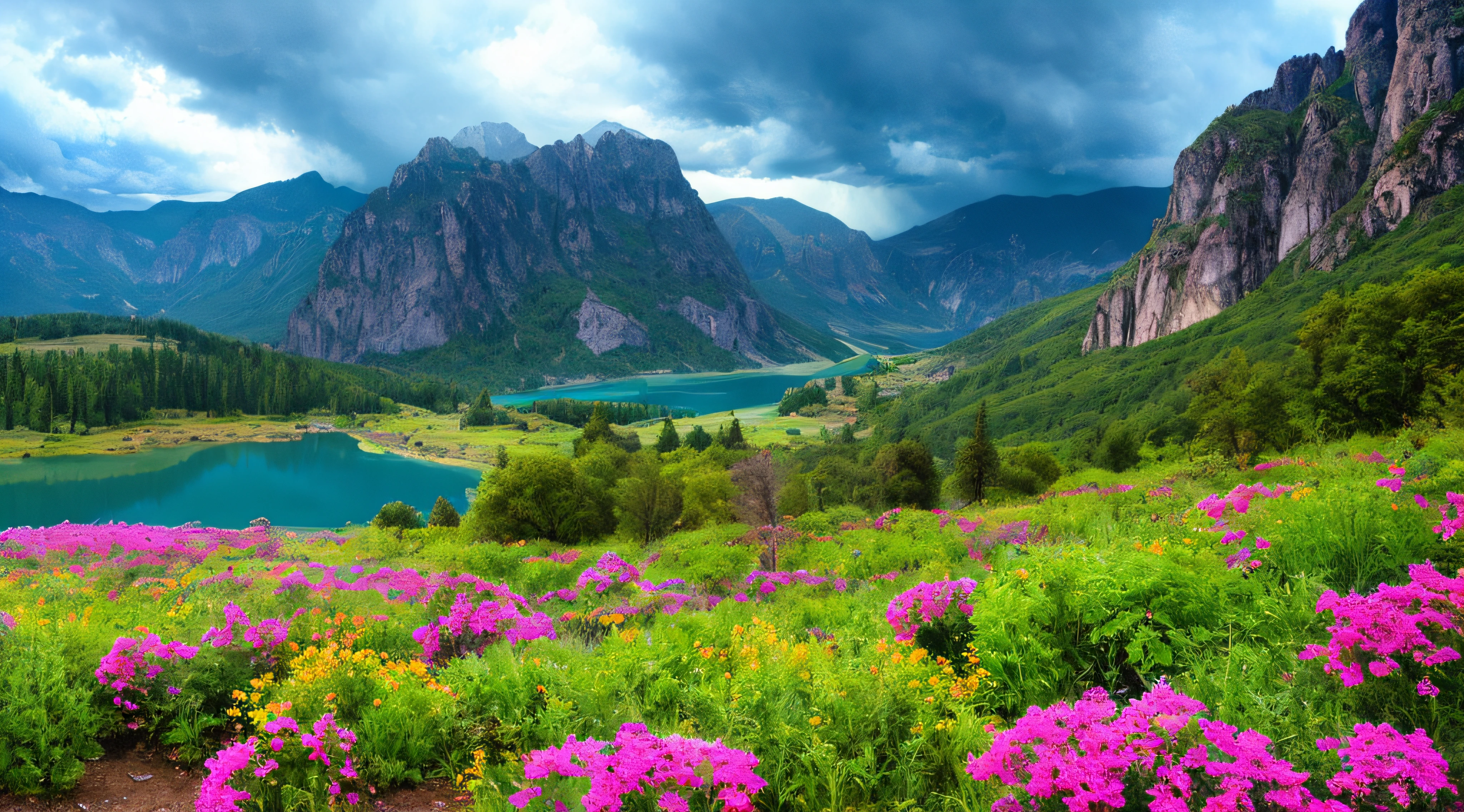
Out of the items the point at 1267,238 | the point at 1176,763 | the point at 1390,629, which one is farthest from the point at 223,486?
the point at 1267,238

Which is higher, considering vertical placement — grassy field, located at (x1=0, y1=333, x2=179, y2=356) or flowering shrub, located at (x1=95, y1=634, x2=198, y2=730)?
grassy field, located at (x1=0, y1=333, x2=179, y2=356)

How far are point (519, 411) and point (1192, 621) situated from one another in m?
184

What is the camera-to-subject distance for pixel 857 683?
498cm

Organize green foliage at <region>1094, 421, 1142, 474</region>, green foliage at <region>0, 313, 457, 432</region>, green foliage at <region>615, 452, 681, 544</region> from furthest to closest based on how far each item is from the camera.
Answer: green foliage at <region>0, 313, 457, 432</region>, green foliage at <region>1094, 421, 1142, 474</region>, green foliage at <region>615, 452, 681, 544</region>

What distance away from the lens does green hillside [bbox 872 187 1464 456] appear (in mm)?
91562

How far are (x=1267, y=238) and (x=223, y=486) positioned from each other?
713 feet

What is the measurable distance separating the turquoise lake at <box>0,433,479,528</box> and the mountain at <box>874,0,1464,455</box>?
88.7 m

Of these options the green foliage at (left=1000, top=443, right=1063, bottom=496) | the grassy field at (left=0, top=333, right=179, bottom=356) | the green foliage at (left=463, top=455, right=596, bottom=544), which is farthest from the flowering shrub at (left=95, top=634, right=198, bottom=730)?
the grassy field at (left=0, top=333, right=179, bottom=356)

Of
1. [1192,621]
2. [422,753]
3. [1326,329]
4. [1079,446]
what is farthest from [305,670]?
[1079,446]

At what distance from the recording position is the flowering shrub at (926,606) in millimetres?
6473

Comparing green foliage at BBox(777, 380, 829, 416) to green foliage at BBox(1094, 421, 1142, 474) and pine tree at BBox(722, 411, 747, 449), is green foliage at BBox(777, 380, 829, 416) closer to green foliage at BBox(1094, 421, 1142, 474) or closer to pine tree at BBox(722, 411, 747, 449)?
pine tree at BBox(722, 411, 747, 449)

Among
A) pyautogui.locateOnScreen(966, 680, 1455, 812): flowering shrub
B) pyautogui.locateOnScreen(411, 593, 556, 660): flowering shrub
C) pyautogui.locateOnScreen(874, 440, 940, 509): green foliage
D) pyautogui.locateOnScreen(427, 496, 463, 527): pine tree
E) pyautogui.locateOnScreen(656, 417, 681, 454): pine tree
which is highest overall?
pyautogui.locateOnScreen(966, 680, 1455, 812): flowering shrub

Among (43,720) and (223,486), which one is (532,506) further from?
(223,486)

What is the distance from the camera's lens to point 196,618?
287 inches
